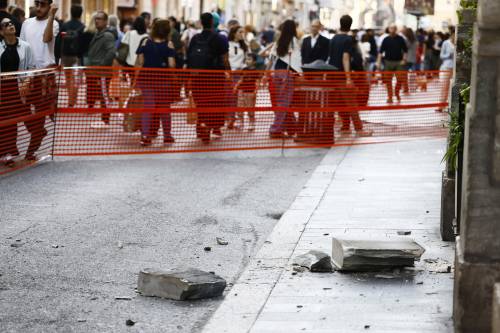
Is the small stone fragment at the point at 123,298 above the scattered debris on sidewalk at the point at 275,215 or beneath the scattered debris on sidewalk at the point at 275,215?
above

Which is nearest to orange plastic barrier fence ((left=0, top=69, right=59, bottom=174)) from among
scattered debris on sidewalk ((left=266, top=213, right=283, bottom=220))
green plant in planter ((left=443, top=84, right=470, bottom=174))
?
scattered debris on sidewalk ((left=266, top=213, right=283, bottom=220))

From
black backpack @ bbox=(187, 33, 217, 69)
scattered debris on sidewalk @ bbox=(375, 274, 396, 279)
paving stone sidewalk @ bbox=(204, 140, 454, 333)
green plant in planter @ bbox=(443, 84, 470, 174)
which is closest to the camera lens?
paving stone sidewalk @ bbox=(204, 140, 454, 333)

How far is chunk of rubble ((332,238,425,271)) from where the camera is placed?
7.56m

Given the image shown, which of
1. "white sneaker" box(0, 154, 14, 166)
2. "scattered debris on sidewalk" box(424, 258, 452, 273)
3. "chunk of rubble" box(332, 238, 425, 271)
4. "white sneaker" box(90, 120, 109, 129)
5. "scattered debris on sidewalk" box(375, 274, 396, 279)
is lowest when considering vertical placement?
"white sneaker" box(0, 154, 14, 166)

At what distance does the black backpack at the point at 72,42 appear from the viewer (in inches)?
896

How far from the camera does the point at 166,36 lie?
17656mm

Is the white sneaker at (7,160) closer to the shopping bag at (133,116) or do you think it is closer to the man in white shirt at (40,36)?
the man in white shirt at (40,36)

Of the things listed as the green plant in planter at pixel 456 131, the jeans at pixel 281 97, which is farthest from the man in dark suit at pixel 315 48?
the green plant in planter at pixel 456 131

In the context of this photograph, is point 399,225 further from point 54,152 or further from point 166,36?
point 166,36

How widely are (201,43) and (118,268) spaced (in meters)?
10.1

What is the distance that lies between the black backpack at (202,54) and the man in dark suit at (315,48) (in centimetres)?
173

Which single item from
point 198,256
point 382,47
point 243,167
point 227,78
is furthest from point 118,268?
point 382,47

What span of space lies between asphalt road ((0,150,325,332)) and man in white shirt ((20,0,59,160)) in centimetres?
43

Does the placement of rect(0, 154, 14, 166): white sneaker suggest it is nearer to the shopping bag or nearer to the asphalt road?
the asphalt road
